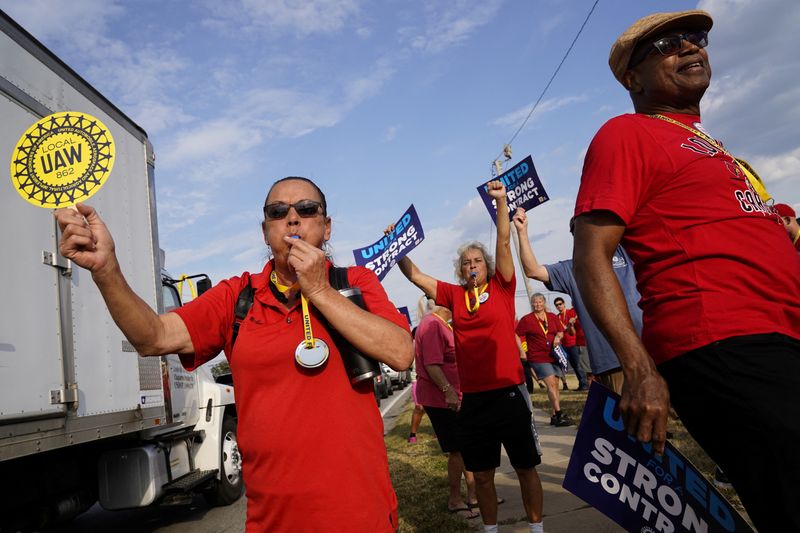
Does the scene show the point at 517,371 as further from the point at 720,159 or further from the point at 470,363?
the point at 720,159

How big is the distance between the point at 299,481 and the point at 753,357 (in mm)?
1333

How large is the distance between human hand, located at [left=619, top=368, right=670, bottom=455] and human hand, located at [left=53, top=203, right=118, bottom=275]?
1.62 m

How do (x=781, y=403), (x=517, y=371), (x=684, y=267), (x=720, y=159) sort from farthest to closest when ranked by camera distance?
1. (x=517, y=371)
2. (x=720, y=159)
3. (x=684, y=267)
4. (x=781, y=403)

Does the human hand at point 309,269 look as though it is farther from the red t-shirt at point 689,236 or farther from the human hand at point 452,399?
the human hand at point 452,399

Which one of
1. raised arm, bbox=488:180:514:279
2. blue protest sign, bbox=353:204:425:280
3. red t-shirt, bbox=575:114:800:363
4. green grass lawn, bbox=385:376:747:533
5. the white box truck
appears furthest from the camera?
blue protest sign, bbox=353:204:425:280

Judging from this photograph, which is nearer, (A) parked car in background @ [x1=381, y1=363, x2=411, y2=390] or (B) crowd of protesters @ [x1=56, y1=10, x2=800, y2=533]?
(B) crowd of protesters @ [x1=56, y1=10, x2=800, y2=533]

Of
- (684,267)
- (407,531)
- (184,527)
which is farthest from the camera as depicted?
(184,527)

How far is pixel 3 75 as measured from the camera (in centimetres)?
362

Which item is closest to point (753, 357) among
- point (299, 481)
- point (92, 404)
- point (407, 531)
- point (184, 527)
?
point (299, 481)

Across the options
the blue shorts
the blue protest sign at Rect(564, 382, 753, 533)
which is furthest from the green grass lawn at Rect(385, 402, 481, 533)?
the blue protest sign at Rect(564, 382, 753, 533)

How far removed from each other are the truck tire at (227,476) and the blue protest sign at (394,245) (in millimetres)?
2573

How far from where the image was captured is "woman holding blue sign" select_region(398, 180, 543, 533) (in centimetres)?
386

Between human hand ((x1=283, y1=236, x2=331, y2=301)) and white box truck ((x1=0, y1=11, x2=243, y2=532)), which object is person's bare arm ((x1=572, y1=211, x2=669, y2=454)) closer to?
human hand ((x1=283, y1=236, x2=331, y2=301))

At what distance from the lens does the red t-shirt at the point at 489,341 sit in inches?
159
